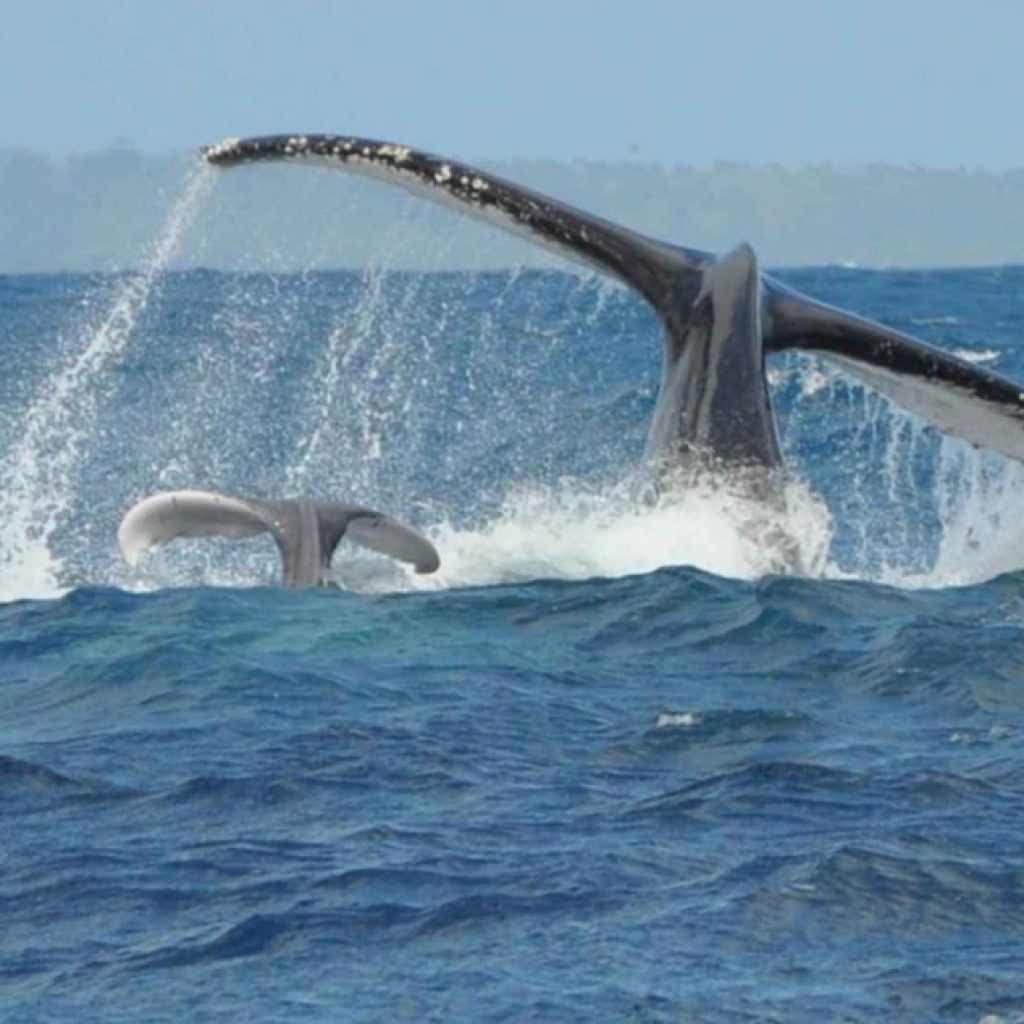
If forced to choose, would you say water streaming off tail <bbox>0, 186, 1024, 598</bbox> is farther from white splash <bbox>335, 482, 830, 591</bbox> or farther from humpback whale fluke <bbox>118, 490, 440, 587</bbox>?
humpback whale fluke <bbox>118, 490, 440, 587</bbox>

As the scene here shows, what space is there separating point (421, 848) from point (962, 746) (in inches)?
101

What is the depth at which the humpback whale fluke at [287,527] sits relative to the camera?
50.9 feet

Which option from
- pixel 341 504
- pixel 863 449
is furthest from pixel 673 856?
pixel 863 449

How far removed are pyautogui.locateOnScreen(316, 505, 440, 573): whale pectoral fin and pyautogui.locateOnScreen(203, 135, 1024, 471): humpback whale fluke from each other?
124cm

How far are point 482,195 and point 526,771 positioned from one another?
3732mm

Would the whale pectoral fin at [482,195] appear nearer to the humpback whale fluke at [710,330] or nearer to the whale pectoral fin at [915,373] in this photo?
the humpback whale fluke at [710,330]

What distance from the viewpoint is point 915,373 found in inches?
553

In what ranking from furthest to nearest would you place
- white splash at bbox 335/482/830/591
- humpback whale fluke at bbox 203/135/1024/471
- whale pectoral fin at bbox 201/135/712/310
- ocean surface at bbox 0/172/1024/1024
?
1. white splash at bbox 335/482/830/591
2. whale pectoral fin at bbox 201/135/712/310
3. humpback whale fluke at bbox 203/135/1024/471
4. ocean surface at bbox 0/172/1024/1024

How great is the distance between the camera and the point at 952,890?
995 cm

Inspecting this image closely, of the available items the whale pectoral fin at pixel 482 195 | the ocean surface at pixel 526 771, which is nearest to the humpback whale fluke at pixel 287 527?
the ocean surface at pixel 526 771

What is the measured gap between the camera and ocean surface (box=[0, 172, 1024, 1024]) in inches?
360

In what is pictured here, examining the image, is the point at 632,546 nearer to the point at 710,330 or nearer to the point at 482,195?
the point at 710,330

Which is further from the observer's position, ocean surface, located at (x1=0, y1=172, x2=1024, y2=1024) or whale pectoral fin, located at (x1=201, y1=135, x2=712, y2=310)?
whale pectoral fin, located at (x1=201, y1=135, x2=712, y2=310)

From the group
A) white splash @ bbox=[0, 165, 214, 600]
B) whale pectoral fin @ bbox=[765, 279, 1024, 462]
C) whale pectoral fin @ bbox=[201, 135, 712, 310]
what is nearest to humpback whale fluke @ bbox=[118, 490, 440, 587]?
white splash @ bbox=[0, 165, 214, 600]
